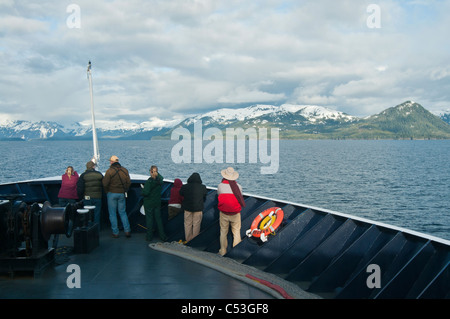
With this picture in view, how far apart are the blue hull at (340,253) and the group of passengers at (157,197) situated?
401mm

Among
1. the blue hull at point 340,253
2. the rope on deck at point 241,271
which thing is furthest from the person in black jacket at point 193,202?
the rope on deck at point 241,271

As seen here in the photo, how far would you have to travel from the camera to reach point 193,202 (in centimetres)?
893

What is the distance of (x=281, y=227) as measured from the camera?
8.52 metres

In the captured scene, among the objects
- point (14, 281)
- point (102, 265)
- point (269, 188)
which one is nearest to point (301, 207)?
point (102, 265)

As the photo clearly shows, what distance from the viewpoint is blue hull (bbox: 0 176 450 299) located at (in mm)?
5664

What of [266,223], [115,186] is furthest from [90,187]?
[266,223]

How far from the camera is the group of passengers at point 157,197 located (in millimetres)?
8250

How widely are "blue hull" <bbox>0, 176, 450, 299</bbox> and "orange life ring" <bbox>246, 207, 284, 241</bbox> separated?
0.15 metres

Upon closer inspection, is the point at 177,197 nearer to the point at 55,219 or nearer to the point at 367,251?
the point at 55,219

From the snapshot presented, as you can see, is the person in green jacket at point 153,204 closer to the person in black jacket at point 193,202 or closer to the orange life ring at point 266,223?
the person in black jacket at point 193,202

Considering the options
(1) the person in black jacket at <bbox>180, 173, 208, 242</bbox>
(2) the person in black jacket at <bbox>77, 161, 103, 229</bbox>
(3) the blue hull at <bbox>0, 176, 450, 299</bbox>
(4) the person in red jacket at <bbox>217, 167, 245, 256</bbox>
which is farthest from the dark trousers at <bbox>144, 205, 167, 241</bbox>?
(4) the person in red jacket at <bbox>217, 167, 245, 256</bbox>

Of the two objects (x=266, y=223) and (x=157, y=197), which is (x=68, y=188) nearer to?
(x=157, y=197)

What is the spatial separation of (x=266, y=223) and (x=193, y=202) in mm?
1846
